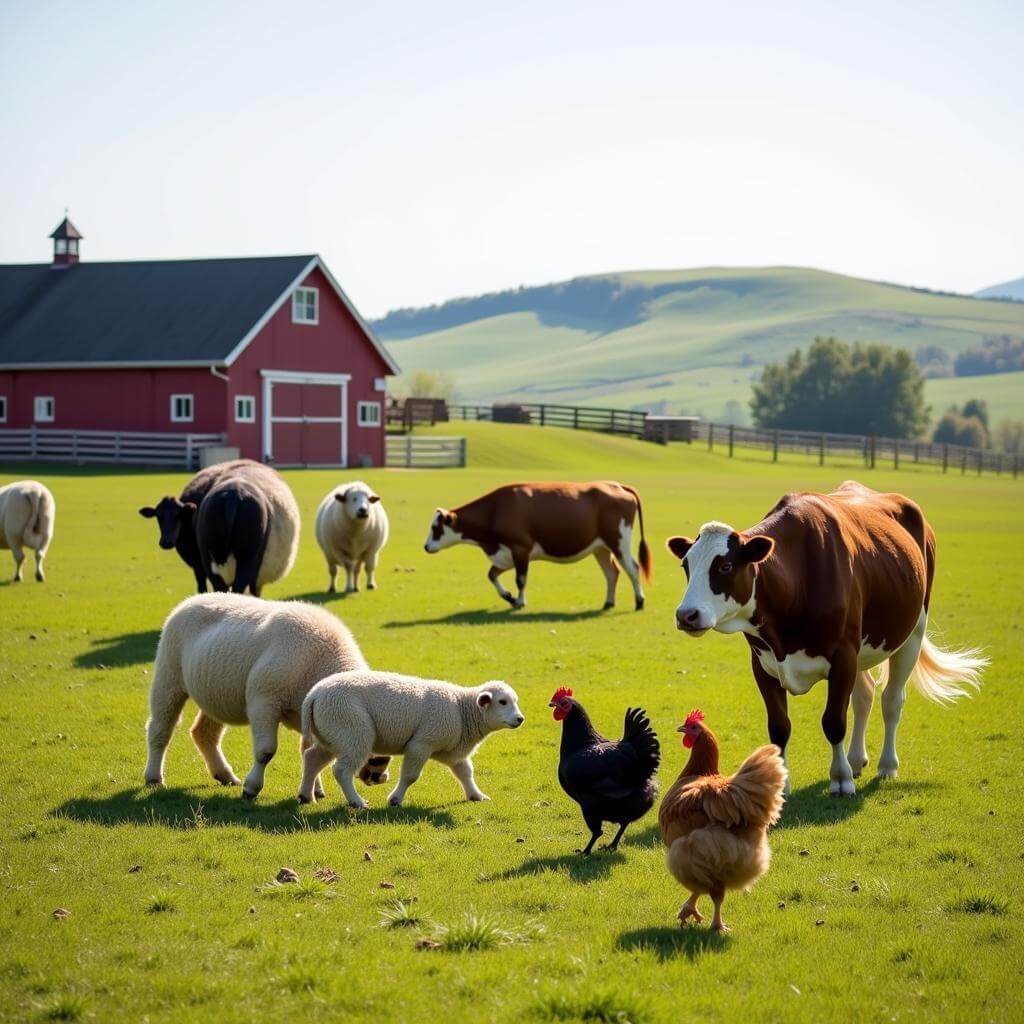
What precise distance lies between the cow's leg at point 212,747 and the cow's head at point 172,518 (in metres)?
7.27

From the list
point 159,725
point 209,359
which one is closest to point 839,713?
point 159,725

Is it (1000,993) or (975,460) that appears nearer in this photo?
(1000,993)

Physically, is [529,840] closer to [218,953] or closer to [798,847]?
[798,847]

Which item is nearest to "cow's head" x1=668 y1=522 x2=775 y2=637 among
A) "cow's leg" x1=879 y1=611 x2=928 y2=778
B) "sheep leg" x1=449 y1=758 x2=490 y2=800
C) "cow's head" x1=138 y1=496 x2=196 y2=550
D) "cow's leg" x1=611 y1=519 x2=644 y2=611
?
"sheep leg" x1=449 y1=758 x2=490 y2=800

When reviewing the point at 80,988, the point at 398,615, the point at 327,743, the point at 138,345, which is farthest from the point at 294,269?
the point at 80,988

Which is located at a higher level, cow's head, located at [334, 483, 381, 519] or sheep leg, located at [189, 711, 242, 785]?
cow's head, located at [334, 483, 381, 519]

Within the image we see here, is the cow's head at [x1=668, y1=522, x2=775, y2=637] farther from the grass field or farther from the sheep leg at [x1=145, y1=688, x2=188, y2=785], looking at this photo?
the sheep leg at [x1=145, y1=688, x2=188, y2=785]

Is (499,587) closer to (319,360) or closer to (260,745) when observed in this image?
(260,745)

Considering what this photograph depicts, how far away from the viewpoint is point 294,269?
54375 mm

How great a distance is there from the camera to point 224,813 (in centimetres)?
946

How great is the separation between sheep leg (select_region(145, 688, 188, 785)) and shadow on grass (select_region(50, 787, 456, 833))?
0.31 m

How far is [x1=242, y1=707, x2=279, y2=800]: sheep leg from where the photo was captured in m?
9.84

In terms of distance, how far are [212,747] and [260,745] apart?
2.90ft

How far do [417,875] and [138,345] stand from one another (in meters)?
47.7
